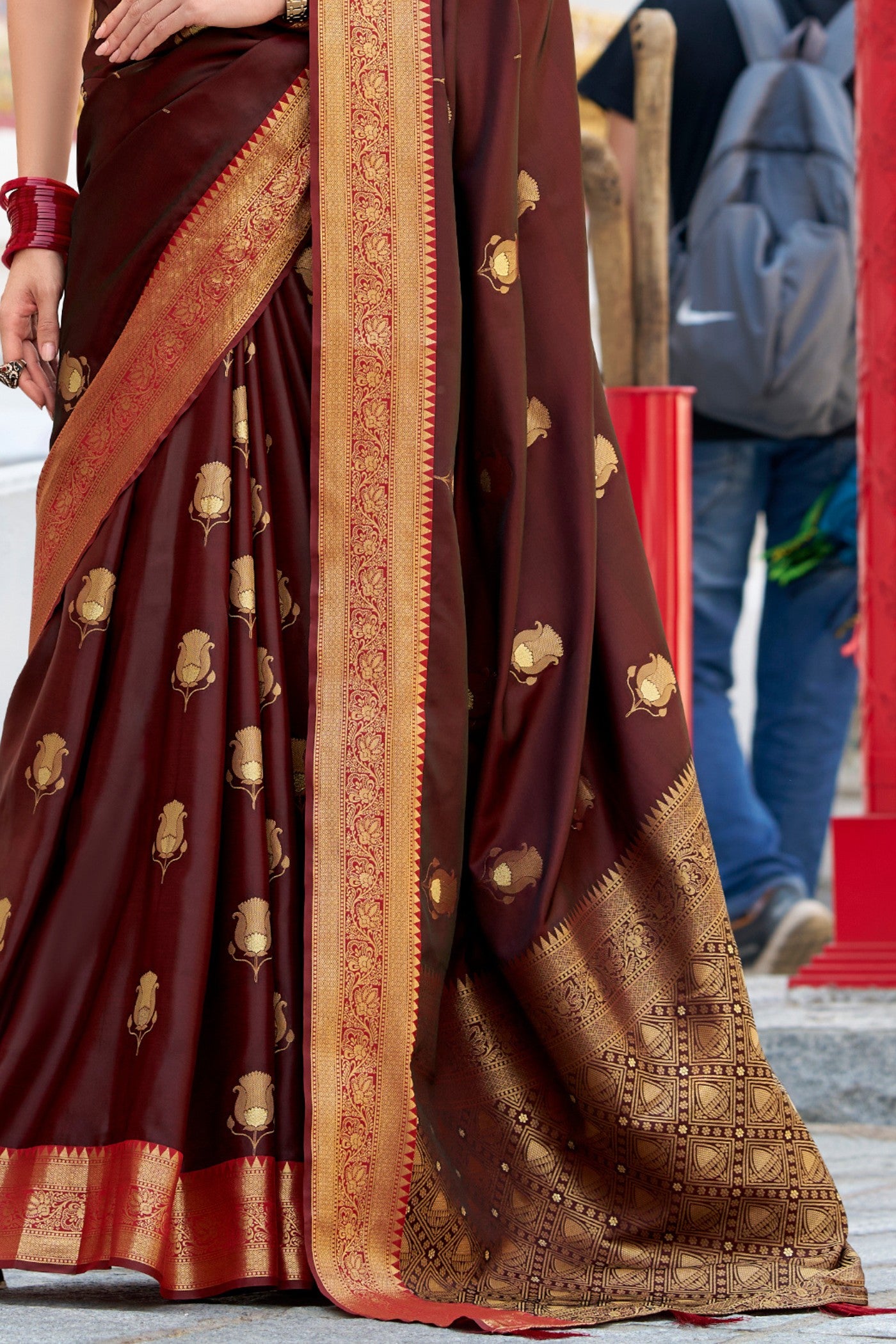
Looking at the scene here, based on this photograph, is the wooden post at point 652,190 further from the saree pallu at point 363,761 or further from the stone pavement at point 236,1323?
the stone pavement at point 236,1323

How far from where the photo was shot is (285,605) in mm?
1133

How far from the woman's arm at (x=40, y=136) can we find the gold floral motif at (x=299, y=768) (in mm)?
341

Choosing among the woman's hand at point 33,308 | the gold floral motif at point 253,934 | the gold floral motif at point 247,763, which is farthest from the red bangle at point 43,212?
the gold floral motif at point 253,934

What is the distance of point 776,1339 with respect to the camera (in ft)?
3.04

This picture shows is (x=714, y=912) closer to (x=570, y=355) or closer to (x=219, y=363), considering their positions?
(x=570, y=355)

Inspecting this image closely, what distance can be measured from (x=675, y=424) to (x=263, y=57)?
1.44m

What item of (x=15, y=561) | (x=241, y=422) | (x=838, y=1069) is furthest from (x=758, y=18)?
(x=241, y=422)

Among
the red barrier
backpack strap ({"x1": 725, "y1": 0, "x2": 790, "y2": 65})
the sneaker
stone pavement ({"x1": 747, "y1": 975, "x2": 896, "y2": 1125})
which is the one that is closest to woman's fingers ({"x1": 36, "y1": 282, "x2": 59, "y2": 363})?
stone pavement ({"x1": 747, "y1": 975, "x2": 896, "y2": 1125})

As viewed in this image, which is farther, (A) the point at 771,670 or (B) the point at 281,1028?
(A) the point at 771,670

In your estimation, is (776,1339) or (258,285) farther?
(258,285)

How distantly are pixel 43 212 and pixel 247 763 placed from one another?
18.4 inches

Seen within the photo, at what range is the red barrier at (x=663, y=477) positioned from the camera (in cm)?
248

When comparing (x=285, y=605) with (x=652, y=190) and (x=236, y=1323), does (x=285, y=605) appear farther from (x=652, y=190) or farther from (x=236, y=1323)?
(x=652, y=190)

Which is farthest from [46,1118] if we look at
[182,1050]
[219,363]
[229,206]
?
[229,206]
